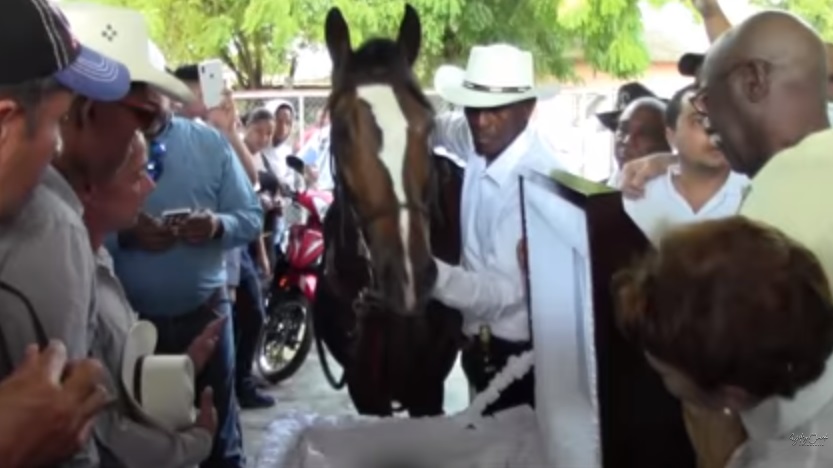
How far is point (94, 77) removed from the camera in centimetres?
141

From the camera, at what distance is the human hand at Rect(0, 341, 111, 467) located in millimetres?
1101

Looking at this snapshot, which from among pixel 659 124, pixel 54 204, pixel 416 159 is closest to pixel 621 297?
pixel 54 204

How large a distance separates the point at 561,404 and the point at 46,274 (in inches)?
32.1

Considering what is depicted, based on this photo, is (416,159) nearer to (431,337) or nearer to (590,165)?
(431,337)

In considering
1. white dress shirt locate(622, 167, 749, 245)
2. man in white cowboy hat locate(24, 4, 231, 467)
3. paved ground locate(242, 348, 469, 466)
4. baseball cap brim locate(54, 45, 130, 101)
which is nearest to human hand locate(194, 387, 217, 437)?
man in white cowboy hat locate(24, 4, 231, 467)

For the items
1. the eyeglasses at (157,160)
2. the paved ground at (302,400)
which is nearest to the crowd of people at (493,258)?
the eyeglasses at (157,160)

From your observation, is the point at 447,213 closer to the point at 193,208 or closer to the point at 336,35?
the point at 336,35

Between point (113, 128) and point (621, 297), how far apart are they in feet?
3.15

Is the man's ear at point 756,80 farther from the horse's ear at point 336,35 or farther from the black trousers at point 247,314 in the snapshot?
the black trousers at point 247,314

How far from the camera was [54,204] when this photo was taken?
1.33 m

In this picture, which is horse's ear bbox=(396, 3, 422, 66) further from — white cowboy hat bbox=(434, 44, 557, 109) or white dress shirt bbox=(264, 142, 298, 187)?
white dress shirt bbox=(264, 142, 298, 187)

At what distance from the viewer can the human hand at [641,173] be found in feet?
10.2

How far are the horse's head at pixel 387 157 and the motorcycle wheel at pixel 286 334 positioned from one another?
3.84m

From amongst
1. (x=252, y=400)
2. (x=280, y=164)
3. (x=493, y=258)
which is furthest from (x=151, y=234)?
(x=280, y=164)
